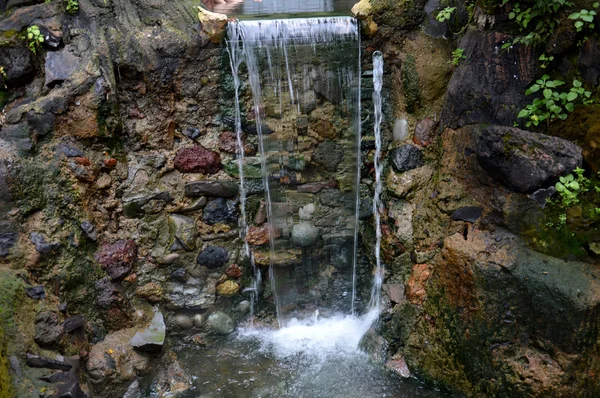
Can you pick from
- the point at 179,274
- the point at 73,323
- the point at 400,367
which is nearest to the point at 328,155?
the point at 179,274

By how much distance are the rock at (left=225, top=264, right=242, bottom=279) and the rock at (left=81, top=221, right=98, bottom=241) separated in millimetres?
1165

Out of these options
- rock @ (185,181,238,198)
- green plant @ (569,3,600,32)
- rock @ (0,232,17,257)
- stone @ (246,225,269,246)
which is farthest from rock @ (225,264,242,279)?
green plant @ (569,3,600,32)

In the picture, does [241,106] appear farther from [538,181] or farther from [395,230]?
[538,181]

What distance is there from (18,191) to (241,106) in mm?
1908

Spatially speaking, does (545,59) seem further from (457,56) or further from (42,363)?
(42,363)

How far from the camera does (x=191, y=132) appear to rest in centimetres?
403

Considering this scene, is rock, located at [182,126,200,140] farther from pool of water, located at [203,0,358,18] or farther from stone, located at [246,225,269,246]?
pool of water, located at [203,0,358,18]

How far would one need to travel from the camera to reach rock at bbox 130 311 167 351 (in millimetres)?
3506

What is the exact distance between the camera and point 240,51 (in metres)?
3.92

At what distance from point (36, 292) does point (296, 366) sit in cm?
203

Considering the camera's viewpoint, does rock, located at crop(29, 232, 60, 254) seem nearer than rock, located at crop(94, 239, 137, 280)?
Yes

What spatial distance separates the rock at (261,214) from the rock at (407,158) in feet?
4.16

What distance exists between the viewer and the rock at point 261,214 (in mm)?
4145

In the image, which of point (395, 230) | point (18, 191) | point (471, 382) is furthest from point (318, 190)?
point (18, 191)
